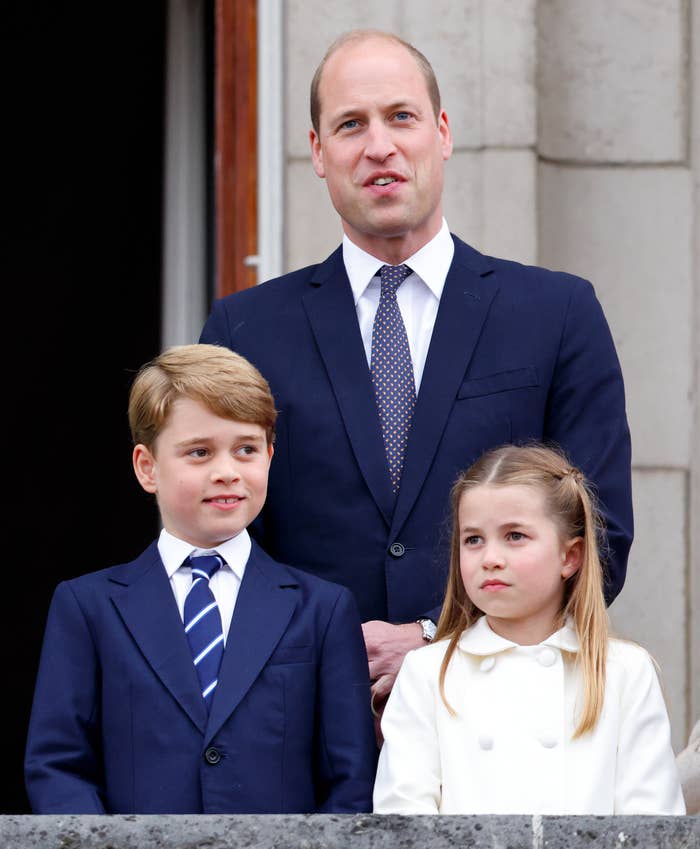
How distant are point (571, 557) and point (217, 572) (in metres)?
0.63

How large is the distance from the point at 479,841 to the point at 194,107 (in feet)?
17.8

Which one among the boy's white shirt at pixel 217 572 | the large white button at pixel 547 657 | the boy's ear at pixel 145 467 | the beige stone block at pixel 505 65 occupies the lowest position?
the large white button at pixel 547 657

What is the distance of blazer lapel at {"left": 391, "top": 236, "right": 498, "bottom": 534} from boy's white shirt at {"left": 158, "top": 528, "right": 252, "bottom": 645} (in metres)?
0.35

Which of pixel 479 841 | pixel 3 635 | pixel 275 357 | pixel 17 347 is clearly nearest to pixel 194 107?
pixel 17 347

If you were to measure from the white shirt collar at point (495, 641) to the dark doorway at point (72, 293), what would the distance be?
19.4ft

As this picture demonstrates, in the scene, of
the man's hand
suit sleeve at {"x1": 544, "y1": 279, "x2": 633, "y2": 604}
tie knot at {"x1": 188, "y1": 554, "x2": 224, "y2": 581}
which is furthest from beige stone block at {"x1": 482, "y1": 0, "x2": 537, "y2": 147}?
tie knot at {"x1": 188, "y1": 554, "x2": 224, "y2": 581}

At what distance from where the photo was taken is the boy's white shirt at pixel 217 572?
326cm

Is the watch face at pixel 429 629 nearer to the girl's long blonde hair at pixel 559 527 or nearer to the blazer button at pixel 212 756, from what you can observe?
the girl's long blonde hair at pixel 559 527

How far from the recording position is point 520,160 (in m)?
5.36

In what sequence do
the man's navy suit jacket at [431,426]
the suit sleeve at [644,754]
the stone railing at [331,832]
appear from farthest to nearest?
the man's navy suit jacket at [431,426] < the suit sleeve at [644,754] < the stone railing at [331,832]

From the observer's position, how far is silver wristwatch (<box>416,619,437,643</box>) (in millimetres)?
3395

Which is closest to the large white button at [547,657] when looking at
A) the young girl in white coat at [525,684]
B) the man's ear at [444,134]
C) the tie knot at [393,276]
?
the young girl in white coat at [525,684]

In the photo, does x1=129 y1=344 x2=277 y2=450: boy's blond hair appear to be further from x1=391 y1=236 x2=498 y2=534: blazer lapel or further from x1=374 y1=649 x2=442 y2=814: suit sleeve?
x1=374 y1=649 x2=442 y2=814: suit sleeve

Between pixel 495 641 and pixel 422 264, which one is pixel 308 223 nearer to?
pixel 422 264
